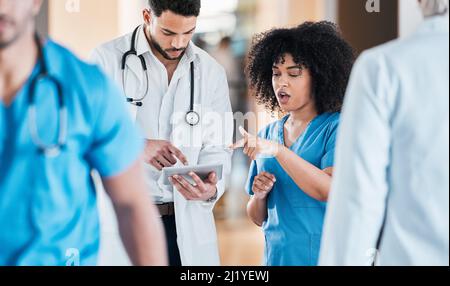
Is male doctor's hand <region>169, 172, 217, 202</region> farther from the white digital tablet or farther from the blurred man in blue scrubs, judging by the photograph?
the blurred man in blue scrubs

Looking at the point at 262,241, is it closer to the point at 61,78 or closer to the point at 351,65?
the point at 351,65

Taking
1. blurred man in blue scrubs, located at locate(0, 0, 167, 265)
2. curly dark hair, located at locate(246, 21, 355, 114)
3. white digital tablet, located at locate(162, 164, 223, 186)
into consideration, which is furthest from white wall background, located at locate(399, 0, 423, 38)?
blurred man in blue scrubs, located at locate(0, 0, 167, 265)

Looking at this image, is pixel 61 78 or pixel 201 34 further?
pixel 201 34

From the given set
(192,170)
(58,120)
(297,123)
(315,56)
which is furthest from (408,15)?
(58,120)

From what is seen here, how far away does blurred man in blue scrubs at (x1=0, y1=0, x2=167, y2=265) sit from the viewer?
4.25 ft

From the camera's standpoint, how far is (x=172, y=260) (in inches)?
66.6

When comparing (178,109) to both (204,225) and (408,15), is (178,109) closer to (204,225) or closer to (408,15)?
(204,225)

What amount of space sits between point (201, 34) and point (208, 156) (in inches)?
11.1

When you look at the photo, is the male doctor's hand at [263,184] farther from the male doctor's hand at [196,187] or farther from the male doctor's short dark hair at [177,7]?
the male doctor's short dark hair at [177,7]

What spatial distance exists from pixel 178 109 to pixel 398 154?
1.94 ft

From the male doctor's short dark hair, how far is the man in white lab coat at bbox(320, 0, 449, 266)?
539 mm

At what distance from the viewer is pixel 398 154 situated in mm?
1241
